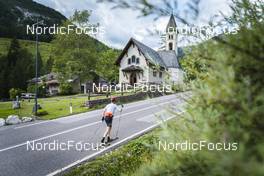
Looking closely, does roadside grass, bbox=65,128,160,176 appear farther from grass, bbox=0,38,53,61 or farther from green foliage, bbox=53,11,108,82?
grass, bbox=0,38,53,61

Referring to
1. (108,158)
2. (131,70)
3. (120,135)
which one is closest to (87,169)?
(108,158)

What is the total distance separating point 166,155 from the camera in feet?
8.62

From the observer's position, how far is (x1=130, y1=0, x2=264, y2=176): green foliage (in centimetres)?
164

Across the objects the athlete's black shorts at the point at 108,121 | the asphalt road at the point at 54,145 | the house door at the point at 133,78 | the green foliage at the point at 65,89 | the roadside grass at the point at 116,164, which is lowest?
the asphalt road at the point at 54,145

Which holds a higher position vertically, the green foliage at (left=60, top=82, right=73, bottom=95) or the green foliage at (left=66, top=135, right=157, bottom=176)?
the green foliage at (left=60, top=82, right=73, bottom=95)

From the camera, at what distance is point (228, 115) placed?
1936 millimetres

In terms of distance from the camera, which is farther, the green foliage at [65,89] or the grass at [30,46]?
the grass at [30,46]

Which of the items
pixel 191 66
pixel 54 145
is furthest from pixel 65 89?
pixel 191 66

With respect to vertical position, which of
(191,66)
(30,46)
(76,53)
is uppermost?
(30,46)

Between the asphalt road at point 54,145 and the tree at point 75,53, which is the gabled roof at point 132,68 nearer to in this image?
the tree at point 75,53

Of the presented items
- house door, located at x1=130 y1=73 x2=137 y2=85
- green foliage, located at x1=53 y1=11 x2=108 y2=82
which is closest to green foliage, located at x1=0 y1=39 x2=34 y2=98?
green foliage, located at x1=53 y1=11 x2=108 y2=82

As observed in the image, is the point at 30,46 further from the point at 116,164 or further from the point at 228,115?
the point at 228,115

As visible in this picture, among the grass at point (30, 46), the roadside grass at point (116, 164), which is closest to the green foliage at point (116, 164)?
the roadside grass at point (116, 164)

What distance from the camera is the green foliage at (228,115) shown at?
164 centimetres
